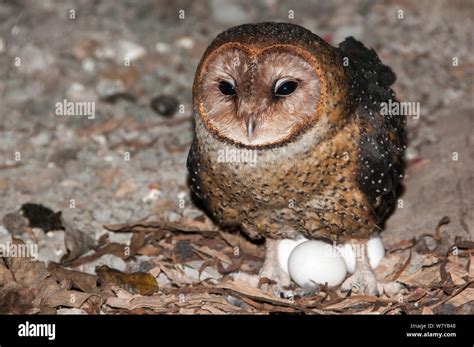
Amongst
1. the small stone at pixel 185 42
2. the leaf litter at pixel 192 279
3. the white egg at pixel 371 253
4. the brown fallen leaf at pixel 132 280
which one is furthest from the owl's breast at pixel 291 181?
the small stone at pixel 185 42

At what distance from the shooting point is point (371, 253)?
5.25 m

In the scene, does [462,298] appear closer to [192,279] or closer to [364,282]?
[364,282]

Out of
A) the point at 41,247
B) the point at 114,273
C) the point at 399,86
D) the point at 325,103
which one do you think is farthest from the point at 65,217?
the point at 399,86

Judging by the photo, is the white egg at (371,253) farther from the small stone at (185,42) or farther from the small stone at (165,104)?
the small stone at (185,42)

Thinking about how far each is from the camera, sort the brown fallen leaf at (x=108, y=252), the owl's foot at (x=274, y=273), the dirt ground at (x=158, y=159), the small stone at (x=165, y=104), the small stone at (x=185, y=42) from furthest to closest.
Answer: the small stone at (x=185, y=42)
the small stone at (x=165, y=104)
the brown fallen leaf at (x=108, y=252)
the owl's foot at (x=274, y=273)
the dirt ground at (x=158, y=159)

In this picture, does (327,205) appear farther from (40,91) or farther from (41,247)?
(40,91)

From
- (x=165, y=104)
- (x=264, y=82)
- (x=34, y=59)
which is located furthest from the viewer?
(x=34, y=59)

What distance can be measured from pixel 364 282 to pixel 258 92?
4.62ft

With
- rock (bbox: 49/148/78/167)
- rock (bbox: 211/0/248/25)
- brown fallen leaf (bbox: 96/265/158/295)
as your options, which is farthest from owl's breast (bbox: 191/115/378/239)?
rock (bbox: 211/0/248/25)

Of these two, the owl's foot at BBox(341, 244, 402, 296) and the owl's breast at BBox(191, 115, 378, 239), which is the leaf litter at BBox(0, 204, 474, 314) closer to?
the owl's foot at BBox(341, 244, 402, 296)

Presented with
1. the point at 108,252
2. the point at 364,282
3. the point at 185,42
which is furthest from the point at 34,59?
the point at 364,282

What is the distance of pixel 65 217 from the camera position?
19.2 ft

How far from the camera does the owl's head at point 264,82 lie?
14.6 ft

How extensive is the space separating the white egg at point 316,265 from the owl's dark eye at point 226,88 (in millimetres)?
1057
